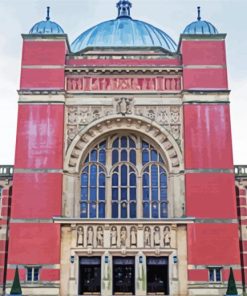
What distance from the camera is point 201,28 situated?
29.1 metres

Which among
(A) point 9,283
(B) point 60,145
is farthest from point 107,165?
(A) point 9,283

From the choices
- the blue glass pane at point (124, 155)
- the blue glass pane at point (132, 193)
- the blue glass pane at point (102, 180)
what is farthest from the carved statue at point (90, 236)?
the blue glass pane at point (124, 155)

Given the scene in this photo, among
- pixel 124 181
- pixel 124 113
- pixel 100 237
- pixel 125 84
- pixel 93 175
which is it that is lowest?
pixel 100 237

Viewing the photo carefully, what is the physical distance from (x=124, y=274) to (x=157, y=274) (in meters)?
1.70

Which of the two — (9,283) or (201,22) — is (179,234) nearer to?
(9,283)

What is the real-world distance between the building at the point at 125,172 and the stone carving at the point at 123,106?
0.25ft

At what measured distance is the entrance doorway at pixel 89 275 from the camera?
25772mm

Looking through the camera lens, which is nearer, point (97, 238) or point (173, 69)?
point (97, 238)

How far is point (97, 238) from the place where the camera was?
85.6 ft

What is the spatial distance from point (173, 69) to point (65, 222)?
10330 mm

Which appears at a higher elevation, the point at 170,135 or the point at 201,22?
the point at 201,22

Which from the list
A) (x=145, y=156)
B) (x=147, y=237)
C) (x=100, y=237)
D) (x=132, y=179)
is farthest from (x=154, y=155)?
(x=100, y=237)

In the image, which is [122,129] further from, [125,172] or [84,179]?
[84,179]

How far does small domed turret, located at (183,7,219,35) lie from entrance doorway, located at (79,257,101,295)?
1380 centimetres
